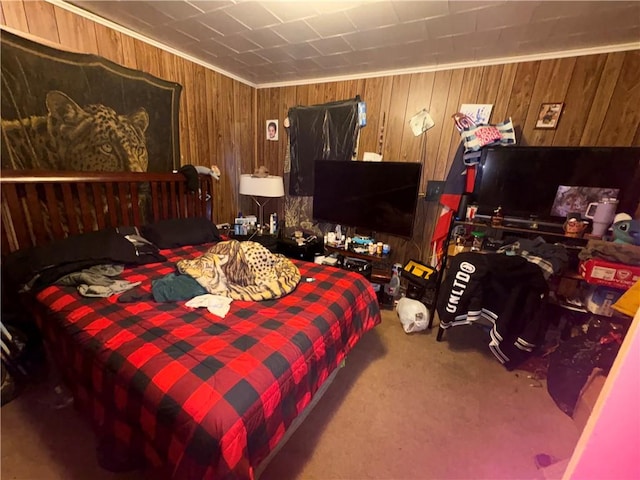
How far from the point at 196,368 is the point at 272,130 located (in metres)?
3.13

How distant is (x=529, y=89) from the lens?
89.5 inches

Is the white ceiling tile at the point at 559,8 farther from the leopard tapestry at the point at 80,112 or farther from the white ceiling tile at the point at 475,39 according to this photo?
the leopard tapestry at the point at 80,112

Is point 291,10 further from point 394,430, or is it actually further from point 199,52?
point 394,430

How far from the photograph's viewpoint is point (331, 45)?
7.38 ft

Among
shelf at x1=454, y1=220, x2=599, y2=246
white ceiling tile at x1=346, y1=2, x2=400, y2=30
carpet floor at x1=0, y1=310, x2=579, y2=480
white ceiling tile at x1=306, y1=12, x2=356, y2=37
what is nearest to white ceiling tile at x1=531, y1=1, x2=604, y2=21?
white ceiling tile at x1=346, y1=2, x2=400, y2=30

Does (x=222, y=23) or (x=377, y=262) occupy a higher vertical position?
(x=222, y=23)

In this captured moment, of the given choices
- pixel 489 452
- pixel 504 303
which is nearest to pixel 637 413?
pixel 489 452

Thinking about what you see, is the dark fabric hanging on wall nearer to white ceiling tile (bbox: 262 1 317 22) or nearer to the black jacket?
white ceiling tile (bbox: 262 1 317 22)

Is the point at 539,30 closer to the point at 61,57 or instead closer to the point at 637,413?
the point at 637,413

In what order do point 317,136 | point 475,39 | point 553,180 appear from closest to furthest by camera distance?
point 475,39 < point 553,180 < point 317,136

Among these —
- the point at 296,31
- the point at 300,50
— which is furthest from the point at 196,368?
the point at 300,50

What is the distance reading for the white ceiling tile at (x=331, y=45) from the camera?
7.10ft

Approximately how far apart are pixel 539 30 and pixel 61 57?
10.8 ft

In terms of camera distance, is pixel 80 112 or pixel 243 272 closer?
pixel 243 272
